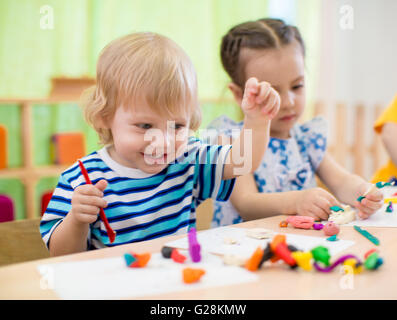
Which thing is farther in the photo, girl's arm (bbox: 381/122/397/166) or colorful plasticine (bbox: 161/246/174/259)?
girl's arm (bbox: 381/122/397/166)

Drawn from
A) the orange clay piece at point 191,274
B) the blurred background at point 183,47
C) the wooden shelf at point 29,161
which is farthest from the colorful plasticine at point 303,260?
the wooden shelf at point 29,161

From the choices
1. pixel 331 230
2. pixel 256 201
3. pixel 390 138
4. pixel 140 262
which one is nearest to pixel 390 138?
pixel 390 138

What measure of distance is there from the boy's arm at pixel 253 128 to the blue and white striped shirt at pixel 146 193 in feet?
0.09

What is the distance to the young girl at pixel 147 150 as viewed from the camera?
83cm

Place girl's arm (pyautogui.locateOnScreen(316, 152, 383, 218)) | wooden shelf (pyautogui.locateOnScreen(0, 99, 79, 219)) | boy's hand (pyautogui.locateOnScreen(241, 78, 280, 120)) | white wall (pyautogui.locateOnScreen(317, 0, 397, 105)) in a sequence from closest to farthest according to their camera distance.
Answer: boy's hand (pyautogui.locateOnScreen(241, 78, 280, 120)), girl's arm (pyautogui.locateOnScreen(316, 152, 383, 218)), wooden shelf (pyautogui.locateOnScreen(0, 99, 79, 219)), white wall (pyautogui.locateOnScreen(317, 0, 397, 105))

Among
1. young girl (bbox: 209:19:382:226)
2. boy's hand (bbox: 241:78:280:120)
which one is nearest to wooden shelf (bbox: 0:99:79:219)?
young girl (bbox: 209:19:382:226)

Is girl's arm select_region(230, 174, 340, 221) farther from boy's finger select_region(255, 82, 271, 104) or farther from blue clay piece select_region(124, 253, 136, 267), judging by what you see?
blue clay piece select_region(124, 253, 136, 267)

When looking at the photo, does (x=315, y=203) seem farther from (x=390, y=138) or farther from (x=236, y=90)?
(x=390, y=138)

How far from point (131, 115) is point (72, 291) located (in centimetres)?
45

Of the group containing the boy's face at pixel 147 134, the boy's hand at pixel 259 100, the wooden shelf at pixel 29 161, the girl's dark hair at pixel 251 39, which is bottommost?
the wooden shelf at pixel 29 161

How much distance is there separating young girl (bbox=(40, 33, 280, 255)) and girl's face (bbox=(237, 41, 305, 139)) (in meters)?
0.28

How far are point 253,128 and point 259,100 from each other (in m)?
0.07

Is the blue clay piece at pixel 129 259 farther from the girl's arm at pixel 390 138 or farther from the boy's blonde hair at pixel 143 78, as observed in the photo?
the girl's arm at pixel 390 138

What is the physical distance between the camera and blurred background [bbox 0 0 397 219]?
7.20 ft
